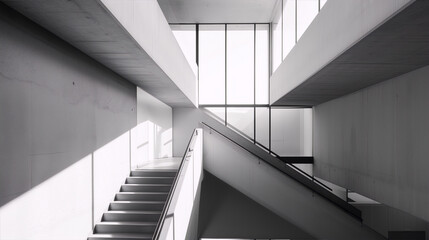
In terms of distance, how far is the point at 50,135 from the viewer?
5.74m

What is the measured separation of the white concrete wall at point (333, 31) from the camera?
15.8 ft

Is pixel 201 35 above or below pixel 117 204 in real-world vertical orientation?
above

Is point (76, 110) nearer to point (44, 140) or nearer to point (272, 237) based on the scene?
point (44, 140)

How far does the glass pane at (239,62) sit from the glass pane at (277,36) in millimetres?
1208

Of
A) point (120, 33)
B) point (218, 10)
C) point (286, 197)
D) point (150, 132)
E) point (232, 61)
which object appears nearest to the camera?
point (120, 33)

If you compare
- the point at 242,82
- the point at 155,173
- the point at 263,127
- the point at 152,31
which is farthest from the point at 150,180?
the point at 242,82

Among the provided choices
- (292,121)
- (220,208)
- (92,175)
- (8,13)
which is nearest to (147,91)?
(92,175)

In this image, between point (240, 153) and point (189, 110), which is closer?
point (240, 153)

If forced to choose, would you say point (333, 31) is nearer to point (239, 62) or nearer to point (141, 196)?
point (141, 196)

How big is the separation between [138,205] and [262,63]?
1062cm

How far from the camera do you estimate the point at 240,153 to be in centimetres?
1194

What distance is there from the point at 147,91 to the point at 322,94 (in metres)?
6.19

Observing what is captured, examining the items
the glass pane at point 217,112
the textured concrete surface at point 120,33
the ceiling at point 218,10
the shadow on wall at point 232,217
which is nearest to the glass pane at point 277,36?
the ceiling at point 218,10

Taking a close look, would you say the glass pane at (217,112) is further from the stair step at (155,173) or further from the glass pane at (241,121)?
the stair step at (155,173)
